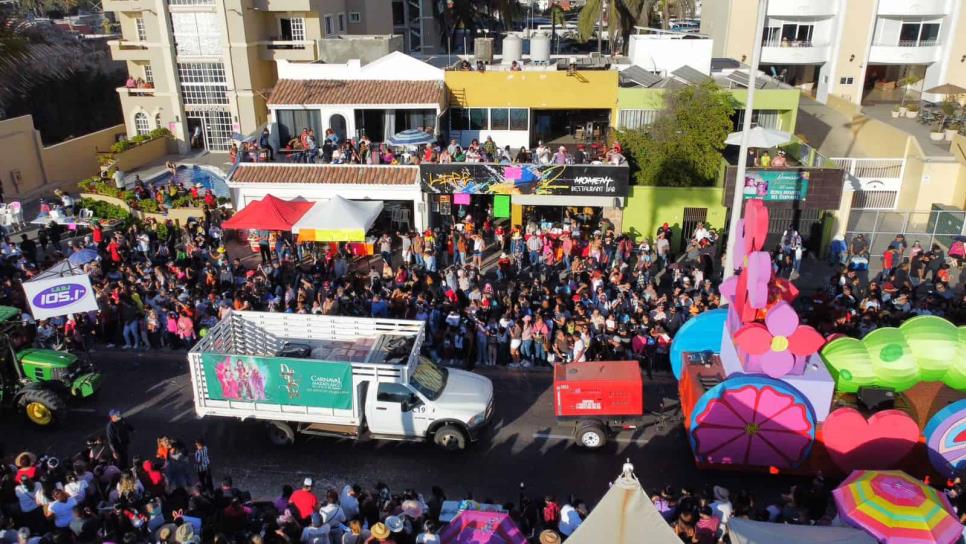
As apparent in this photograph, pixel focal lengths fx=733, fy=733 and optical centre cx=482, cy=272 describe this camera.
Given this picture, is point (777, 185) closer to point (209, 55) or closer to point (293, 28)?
point (293, 28)

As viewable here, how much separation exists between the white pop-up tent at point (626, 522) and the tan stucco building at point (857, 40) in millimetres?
39029

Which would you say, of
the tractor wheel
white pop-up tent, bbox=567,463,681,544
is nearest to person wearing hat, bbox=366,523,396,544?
white pop-up tent, bbox=567,463,681,544

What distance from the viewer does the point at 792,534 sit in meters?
9.79

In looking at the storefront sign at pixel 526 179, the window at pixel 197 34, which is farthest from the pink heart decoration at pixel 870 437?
the window at pixel 197 34

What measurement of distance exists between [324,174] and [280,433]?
1217cm

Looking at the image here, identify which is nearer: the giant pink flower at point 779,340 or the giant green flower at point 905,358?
the giant pink flower at point 779,340

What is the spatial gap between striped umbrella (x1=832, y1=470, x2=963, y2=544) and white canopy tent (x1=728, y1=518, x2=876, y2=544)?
0.38 metres

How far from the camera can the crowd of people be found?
80.5 ft

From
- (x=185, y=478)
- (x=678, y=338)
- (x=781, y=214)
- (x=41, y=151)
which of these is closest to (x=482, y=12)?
(x=41, y=151)

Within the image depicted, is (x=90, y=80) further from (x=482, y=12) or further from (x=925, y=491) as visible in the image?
(x=925, y=491)

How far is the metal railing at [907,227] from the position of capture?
2428 cm

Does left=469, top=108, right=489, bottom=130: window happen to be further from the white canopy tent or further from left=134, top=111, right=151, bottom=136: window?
the white canopy tent

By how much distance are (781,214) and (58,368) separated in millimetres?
21101

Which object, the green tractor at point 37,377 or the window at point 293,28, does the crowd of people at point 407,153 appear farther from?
the green tractor at point 37,377
